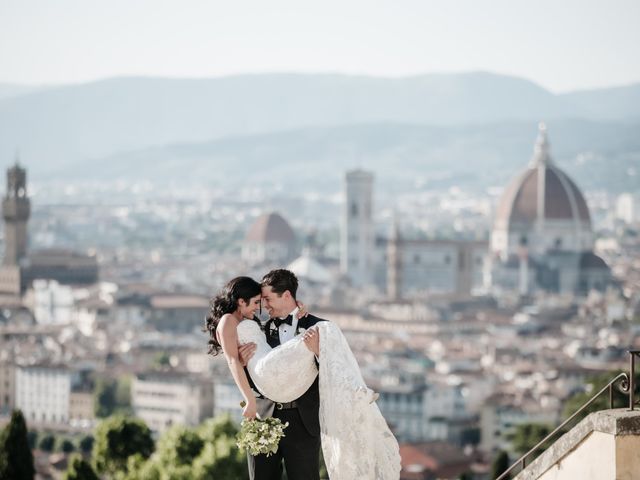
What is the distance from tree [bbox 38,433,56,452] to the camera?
165 feet

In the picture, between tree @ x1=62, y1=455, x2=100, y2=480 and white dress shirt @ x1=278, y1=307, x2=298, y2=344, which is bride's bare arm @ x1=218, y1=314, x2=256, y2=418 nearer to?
white dress shirt @ x1=278, y1=307, x2=298, y2=344

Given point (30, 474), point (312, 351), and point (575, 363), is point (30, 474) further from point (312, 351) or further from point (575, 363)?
point (575, 363)

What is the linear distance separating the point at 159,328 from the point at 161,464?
70572 mm

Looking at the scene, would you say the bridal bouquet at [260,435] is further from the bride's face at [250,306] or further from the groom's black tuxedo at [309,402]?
the bride's face at [250,306]

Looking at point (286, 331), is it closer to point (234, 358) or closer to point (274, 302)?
point (274, 302)

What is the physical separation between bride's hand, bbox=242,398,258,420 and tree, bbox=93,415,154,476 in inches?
737

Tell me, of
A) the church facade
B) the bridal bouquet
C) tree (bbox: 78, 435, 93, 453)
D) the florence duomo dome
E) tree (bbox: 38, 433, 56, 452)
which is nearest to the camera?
the bridal bouquet

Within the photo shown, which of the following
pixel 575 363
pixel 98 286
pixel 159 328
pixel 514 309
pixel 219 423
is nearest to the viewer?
pixel 219 423

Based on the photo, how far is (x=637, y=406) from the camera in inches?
285

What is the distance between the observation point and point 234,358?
22.8 feet

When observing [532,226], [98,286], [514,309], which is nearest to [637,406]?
[514,309]

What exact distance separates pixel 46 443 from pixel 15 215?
164ft

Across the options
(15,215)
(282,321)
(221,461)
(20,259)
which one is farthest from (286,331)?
(20,259)

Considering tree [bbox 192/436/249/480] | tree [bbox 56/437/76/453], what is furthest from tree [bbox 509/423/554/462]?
tree [bbox 56/437/76/453]
